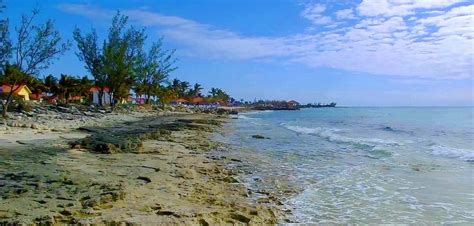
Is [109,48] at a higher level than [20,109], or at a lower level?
higher

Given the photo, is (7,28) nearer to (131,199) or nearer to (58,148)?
(58,148)

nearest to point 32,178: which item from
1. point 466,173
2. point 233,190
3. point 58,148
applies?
point 233,190

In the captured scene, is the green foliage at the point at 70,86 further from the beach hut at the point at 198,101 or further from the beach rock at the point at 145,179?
the beach hut at the point at 198,101

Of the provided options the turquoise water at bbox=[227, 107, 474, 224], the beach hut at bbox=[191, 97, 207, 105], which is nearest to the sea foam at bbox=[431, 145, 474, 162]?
the turquoise water at bbox=[227, 107, 474, 224]

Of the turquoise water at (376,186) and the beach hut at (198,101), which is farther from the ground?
the beach hut at (198,101)

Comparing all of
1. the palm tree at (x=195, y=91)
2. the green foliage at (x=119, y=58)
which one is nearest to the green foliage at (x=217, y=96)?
the palm tree at (x=195, y=91)

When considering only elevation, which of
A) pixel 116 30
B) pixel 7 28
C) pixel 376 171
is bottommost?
pixel 376 171

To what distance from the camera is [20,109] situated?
2752 cm

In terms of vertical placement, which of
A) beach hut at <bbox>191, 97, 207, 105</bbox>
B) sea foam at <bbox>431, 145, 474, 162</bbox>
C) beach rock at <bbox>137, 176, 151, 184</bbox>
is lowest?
sea foam at <bbox>431, 145, 474, 162</bbox>

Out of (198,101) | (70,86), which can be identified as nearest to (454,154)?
(70,86)

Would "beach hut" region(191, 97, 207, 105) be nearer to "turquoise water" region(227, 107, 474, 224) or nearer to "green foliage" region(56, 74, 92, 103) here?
"green foliage" region(56, 74, 92, 103)

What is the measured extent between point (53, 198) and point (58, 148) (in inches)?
263

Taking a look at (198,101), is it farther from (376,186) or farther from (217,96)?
(376,186)

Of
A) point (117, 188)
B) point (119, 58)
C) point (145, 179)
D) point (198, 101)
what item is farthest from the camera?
point (198, 101)
